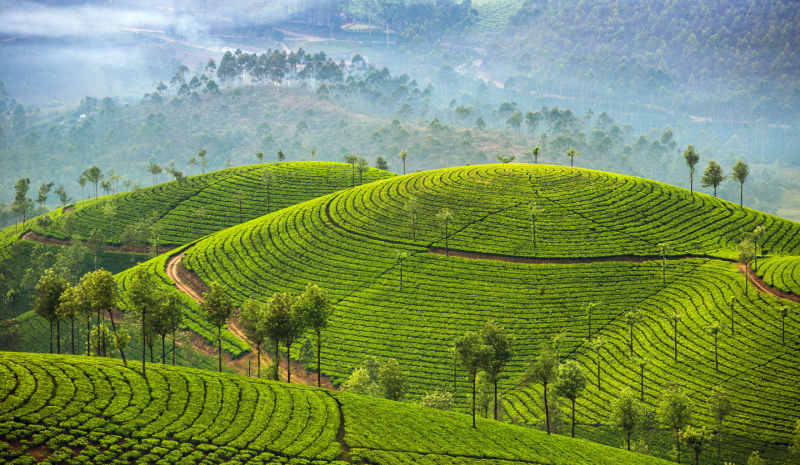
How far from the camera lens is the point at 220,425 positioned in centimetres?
4725

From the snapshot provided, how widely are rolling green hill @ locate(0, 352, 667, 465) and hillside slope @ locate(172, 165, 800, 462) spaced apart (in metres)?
17.1

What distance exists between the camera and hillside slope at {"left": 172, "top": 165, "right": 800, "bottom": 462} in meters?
71.3

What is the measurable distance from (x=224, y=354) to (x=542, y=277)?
51872 mm

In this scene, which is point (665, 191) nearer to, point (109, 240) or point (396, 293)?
point (396, 293)

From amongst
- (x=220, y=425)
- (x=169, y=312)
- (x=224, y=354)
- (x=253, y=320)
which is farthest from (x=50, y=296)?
(x=220, y=425)

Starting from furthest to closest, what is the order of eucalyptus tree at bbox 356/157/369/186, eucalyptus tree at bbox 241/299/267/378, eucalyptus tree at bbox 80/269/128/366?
eucalyptus tree at bbox 356/157/369/186 → eucalyptus tree at bbox 241/299/267/378 → eucalyptus tree at bbox 80/269/128/366

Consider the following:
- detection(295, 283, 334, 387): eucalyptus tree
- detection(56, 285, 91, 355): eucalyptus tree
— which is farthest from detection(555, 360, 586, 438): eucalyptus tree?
detection(56, 285, 91, 355): eucalyptus tree

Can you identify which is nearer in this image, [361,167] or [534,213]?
[534,213]

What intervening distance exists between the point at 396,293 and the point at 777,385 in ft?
173

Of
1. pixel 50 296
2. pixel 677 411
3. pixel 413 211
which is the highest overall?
pixel 413 211

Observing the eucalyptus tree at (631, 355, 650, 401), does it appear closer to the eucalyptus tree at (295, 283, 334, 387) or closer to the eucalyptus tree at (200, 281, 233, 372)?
the eucalyptus tree at (295, 283, 334, 387)

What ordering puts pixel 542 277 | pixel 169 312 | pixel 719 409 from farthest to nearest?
1. pixel 542 277
2. pixel 169 312
3. pixel 719 409

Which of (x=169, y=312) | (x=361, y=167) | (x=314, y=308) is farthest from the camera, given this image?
(x=361, y=167)

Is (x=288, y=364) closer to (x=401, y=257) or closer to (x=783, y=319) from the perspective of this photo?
(x=401, y=257)
